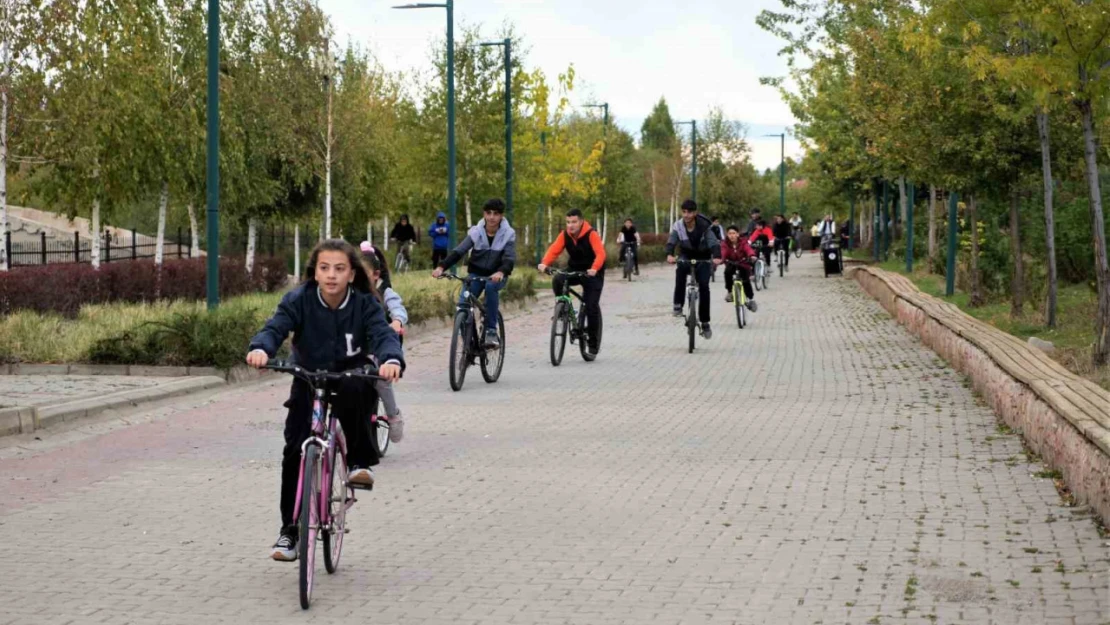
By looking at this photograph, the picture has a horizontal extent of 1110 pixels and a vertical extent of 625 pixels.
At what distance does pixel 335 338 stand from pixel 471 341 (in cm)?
857

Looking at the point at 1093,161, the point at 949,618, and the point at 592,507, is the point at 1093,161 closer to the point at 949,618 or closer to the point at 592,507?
the point at 592,507

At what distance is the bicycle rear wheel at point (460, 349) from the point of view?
50.4 ft

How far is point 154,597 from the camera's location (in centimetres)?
677

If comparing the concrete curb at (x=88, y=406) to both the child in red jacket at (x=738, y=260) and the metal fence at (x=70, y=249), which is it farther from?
the metal fence at (x=70, y=249)

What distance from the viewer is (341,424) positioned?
23.9 ft

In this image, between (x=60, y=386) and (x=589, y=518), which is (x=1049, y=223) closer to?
(x=60, y=386)

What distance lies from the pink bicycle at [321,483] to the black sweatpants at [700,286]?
42.7 feet

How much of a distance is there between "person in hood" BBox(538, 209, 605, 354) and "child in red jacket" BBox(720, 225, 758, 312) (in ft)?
19.4

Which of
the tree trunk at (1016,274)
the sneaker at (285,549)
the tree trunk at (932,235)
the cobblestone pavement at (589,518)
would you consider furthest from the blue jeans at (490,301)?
the tree trunk at (932,235)

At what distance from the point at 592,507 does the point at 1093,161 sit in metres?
8.40

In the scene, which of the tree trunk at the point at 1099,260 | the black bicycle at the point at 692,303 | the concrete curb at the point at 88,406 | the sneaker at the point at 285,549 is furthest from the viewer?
the black bicycle at the point at 692,303

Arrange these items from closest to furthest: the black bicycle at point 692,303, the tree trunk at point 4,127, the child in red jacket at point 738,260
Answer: the black bicycle at point 692,303, the tree trunk at point 4,127, the child in red jacket at point 738,260

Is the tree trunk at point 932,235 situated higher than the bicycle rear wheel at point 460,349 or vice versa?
the tree trunk at point 932,235

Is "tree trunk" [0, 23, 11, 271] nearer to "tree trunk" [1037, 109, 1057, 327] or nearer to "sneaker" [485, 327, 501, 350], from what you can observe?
"sneaker" [485, 327, 501, 350]
